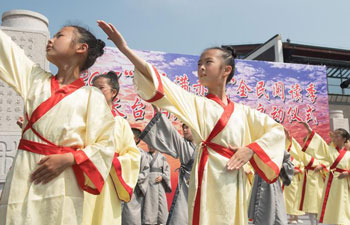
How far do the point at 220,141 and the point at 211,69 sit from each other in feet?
1.73

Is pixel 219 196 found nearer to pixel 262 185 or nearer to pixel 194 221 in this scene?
pixel 194 221

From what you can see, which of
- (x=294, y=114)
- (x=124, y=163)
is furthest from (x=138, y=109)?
(x=124, y=163)

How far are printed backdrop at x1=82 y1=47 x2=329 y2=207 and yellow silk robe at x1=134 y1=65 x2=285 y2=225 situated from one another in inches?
216

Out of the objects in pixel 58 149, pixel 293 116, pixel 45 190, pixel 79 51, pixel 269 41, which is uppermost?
pixel 269 41

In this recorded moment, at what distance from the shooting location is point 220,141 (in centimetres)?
225

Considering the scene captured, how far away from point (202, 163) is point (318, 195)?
6232 millimetres

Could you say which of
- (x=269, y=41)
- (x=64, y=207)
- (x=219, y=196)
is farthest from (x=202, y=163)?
(x=269, y=41)

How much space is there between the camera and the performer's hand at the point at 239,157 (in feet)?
7.05

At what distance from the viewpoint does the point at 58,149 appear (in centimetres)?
170

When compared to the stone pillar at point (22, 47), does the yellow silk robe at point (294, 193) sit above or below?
below

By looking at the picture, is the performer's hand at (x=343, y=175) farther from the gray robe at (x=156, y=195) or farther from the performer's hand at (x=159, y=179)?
the performer's hand at (x=159, y=179)

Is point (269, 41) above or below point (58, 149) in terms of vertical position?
above

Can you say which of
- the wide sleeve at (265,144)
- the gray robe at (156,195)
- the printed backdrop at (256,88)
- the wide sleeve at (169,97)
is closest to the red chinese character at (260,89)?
the printed backdrop at (256,88)

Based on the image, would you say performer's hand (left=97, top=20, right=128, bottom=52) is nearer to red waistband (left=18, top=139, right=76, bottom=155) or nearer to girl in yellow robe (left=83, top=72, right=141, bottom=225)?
red waistband (left=18, top=139, right=76, bottom=155)
